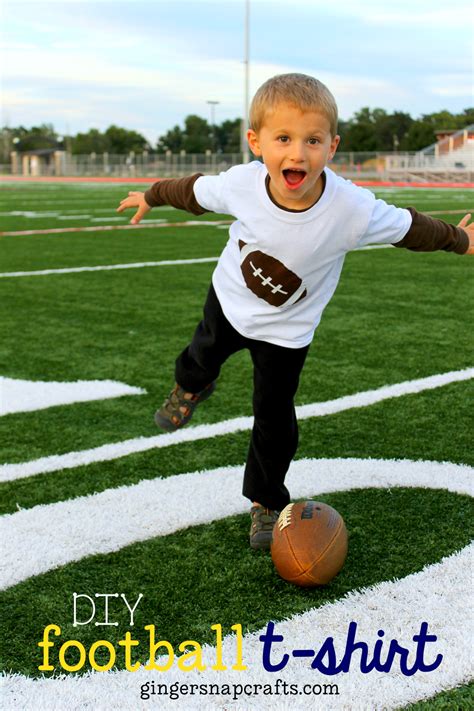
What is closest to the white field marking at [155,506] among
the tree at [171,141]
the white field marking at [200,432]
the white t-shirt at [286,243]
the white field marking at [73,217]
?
the white field marking at [200,432]

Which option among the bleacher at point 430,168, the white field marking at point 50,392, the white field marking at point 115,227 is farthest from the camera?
the bleacher at point 430,168

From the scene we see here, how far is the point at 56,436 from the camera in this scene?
4152 mm

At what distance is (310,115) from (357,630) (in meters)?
1.49

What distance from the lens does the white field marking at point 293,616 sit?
2.21 m

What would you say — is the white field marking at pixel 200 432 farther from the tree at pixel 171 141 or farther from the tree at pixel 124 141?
the tree at pixel 171 141

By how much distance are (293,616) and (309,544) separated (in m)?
0.27

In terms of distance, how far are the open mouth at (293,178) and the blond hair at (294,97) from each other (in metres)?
0.17

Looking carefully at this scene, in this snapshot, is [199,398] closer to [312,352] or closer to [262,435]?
[262,435]

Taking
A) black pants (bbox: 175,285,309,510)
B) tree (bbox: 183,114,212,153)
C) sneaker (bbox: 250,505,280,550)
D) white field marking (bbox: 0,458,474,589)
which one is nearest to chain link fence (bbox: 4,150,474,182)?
tree (bbox: 183,114,212,153)

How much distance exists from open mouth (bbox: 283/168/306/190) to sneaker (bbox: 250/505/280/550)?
1108mm

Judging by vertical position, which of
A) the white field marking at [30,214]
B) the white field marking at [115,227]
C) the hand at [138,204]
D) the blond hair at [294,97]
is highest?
the blond hair at [294,97]

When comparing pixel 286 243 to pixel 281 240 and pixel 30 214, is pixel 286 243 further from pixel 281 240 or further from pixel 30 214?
pixel 30 214

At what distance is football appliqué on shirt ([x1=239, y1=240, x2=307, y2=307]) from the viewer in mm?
3010

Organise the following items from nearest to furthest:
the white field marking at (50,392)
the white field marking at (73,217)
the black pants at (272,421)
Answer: the black pants at (272,421) < the white field marking at (50,392) < the white field marking at (73,217)
